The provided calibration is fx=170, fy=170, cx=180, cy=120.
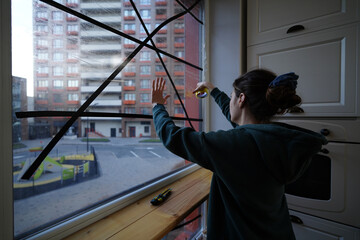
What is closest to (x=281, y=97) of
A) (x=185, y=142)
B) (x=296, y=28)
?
(x=185, y=142)

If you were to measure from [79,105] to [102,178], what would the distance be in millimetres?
419

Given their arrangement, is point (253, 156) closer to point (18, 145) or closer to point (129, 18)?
point (18, 145)

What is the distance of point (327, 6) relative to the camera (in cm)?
106

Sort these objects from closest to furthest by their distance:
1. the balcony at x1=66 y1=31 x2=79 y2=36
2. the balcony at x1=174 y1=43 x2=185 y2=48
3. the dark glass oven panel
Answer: the balcony at x1=66 y1=31 x2=79 y2=36, the dark glass oven panel, the balcony at x1=174 y1=43 x2=185 y2=48

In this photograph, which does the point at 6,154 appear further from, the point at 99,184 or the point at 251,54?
the point at 251,54

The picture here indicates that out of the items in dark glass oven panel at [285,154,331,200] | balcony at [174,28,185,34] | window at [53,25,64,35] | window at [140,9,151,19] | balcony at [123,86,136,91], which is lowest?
dark glass oven panel at [285,154,331,200]

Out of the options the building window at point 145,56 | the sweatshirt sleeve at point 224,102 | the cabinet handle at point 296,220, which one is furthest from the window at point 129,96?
the cabinet handle at point 296,220

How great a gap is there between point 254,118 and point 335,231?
97 centimetres

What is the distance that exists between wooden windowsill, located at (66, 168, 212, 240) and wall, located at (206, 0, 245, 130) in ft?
2.86

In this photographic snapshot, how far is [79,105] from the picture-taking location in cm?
85

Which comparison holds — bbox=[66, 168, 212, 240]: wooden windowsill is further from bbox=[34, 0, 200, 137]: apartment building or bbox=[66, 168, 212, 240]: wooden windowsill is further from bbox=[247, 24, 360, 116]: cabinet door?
bbox=[247, 24, 360, 116]: cabinet door

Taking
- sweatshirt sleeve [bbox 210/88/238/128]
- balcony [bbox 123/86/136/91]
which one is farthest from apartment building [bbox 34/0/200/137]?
sweatshirt sleeve [bbox 210/88/238/128]

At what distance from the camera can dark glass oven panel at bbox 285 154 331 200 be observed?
3.61ft

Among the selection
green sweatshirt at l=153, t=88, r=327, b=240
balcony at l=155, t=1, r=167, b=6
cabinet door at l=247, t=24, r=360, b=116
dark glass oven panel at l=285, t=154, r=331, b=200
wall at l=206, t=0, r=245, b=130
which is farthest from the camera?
wall at l=206, t=0, r=245, b=130
